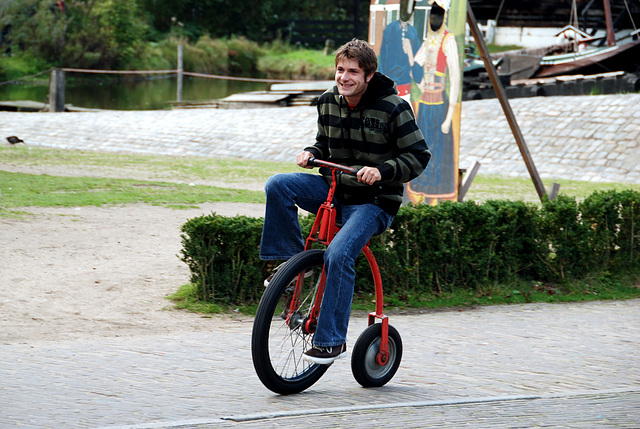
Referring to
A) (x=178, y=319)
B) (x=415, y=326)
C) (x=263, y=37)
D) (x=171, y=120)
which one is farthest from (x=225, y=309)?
(x=263, y=37)

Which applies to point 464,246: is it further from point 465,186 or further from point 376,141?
point 465,186

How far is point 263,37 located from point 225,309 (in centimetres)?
6087

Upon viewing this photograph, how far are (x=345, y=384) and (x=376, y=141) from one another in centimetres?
137

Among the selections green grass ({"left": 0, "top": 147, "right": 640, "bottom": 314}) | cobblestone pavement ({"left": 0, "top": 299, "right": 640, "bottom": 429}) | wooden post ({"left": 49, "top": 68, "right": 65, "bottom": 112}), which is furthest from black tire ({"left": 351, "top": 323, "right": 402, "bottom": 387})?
wooden post ({"left": 49, "top": 68, "right": 65, "bottom": 112})

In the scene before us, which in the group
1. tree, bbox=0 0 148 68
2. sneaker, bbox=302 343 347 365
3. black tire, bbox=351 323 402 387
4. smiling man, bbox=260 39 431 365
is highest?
tree, bbox=0 0 148 68

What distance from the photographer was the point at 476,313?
6656 mm

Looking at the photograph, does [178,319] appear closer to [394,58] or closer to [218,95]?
[394,58]

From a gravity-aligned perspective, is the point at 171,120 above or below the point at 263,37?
below

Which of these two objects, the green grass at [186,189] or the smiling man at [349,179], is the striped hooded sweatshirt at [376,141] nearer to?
the smiling man at [349,179]

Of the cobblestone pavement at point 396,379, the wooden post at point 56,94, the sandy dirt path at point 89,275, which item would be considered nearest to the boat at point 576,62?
the wooden post at point 56,94

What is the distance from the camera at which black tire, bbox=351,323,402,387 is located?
4.37m

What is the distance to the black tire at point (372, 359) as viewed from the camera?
437cm

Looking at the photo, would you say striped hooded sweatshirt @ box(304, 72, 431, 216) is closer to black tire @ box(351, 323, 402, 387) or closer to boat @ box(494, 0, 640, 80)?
black tire @ box(351, 323, 402, 387)

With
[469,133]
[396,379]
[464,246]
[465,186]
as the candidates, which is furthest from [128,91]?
[396,379]
